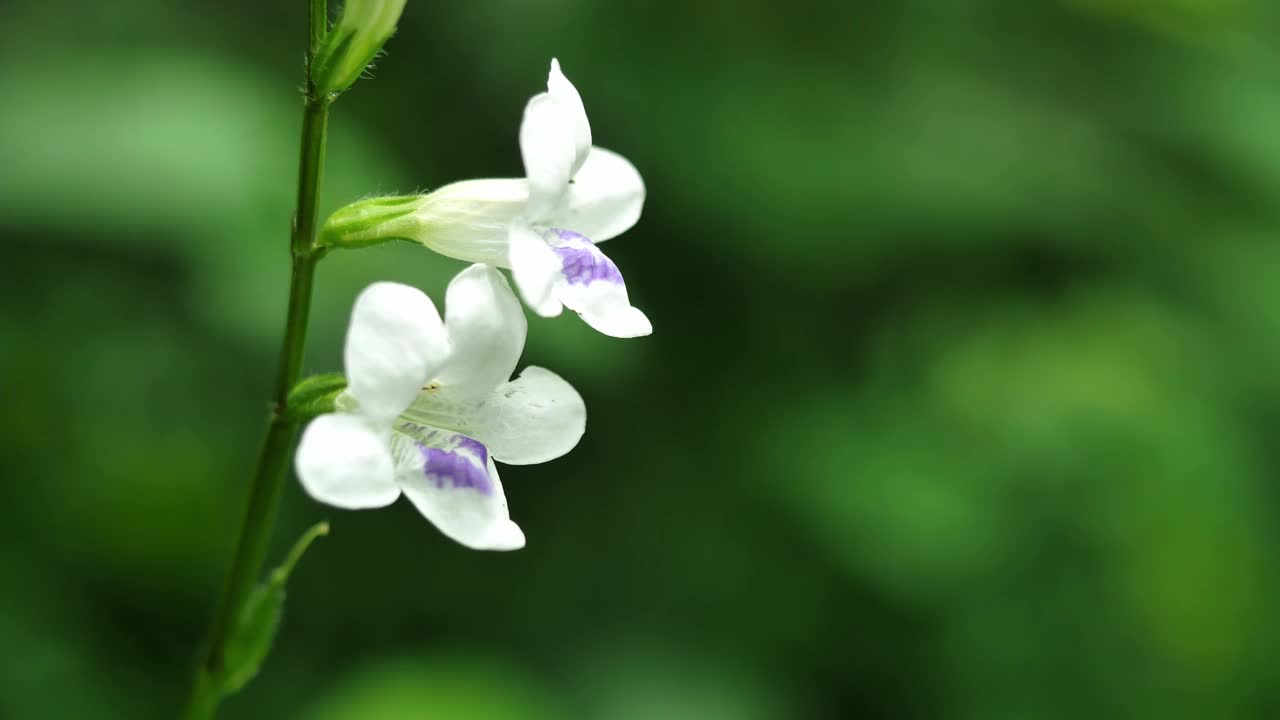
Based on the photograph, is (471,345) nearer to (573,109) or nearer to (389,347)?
(389,347)

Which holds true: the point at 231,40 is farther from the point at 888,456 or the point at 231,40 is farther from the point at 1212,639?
the point at 1212,639

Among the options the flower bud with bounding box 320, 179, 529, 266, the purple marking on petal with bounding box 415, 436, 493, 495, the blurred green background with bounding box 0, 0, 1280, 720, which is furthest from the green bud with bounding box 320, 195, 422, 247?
the blurred green background with bounding box 0, 0, 1280, 720

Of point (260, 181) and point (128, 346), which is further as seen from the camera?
point (128, 346)

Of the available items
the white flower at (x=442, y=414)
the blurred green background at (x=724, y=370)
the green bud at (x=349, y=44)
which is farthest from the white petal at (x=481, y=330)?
the blurred green background at (x=724, y=370)

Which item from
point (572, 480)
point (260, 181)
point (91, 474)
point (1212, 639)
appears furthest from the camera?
point (572, 480)

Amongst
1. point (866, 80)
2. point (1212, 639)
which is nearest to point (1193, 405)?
point (1212, 639)

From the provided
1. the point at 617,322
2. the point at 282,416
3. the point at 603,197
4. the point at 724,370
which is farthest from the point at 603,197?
the point at 724,370

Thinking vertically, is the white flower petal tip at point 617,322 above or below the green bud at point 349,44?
below

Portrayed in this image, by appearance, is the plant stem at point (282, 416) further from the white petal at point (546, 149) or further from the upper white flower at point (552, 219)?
the white petal at point (546, 149)
